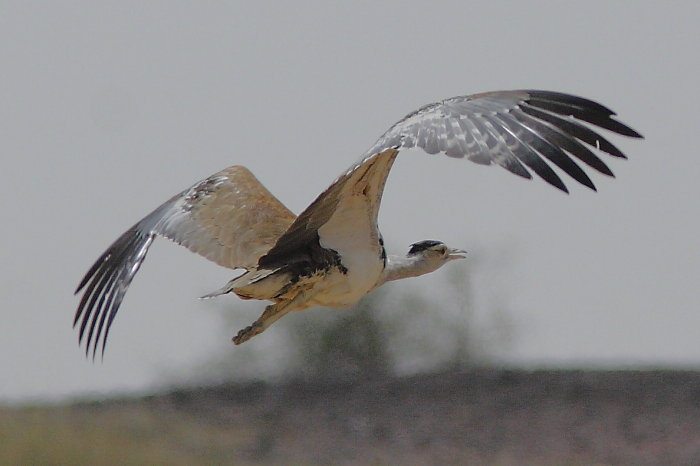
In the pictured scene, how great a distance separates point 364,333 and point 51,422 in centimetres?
644

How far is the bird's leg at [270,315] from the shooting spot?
7527 mm

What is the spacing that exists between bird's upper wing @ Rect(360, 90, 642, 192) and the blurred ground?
7487 millimetres

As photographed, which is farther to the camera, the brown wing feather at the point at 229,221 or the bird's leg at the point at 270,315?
the brown wing feather at the point at 229,221

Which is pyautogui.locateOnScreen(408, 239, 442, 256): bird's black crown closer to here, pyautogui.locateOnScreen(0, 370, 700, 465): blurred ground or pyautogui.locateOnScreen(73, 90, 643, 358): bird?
pyautogui.locateOnScreen(73, 90, 643, 358): bird

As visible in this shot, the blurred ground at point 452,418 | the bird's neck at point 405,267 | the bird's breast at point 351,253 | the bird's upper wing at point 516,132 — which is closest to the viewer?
the bird's upper wing at point 516,132

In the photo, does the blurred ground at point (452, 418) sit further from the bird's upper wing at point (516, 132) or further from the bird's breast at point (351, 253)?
the bird's upper wing at point (516, 132)

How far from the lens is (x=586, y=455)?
14.4m

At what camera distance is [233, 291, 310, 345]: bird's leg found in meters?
7.53

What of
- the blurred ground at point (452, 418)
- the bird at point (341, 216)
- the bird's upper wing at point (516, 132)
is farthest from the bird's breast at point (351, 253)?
the blurred ground at point (452, 418)

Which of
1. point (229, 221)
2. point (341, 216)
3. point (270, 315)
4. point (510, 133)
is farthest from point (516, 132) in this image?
point (229, 221)

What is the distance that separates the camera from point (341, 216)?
7.32 m

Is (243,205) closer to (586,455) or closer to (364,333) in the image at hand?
(586,455)

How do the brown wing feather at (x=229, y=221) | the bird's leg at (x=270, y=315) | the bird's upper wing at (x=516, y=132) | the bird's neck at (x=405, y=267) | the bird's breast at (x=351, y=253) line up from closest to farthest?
the bird's upper wing at (x=516, y=132), the bird's breast at (x=351, y=253), the bird's leg at (x=270, y=315), the brown wing feather at (x=229, y=221), the bird's neck at (x=405, y=267)

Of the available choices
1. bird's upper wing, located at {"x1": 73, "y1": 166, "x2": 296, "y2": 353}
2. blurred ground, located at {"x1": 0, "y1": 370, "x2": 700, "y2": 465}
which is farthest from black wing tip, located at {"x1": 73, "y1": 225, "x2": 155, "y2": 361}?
blurred ground, located at {"x1": 0, "y1": 370, "x2": 700, "y2": 465}
